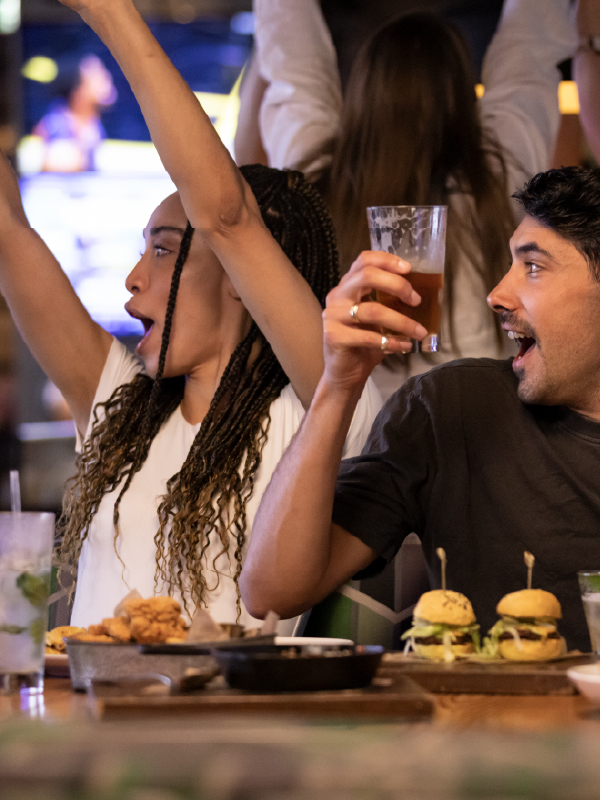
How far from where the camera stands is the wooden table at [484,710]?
2.56ft

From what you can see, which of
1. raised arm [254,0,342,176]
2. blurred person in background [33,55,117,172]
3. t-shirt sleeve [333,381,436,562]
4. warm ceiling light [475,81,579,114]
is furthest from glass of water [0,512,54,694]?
blurred person in background [33,55,117,172]

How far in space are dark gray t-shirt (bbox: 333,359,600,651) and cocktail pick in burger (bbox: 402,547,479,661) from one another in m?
0.44

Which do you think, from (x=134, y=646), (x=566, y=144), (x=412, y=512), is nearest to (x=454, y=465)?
(x=412, y=512)

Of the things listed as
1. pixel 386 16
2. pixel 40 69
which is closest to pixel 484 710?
pixel 386 16

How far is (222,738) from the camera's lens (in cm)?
55

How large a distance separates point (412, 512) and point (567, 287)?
46 cm

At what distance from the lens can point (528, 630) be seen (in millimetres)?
1051

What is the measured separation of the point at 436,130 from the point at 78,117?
2494mm

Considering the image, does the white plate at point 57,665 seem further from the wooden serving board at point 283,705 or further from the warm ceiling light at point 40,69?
the warm ceiling light at point 40,69

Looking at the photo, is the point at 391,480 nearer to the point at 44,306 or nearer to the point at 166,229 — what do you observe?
the point at 166,229

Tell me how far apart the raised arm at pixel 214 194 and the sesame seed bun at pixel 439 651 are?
2.32 ft

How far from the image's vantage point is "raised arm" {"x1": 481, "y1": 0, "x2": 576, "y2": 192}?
264cm

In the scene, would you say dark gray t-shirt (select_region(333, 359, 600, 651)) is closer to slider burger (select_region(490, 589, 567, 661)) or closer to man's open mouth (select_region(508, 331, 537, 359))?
man's open mouth (select_region(508, 331, 537, 359))

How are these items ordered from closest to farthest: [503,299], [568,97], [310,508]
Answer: [310,508] < [503,299] < [568,97]
